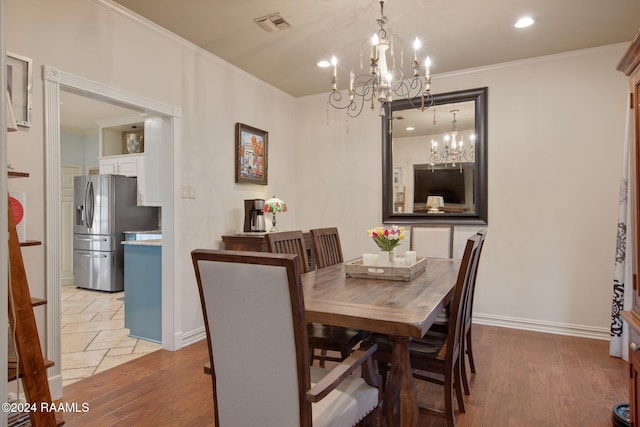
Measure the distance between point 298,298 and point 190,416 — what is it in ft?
4.89

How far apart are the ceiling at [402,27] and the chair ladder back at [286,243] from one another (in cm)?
163

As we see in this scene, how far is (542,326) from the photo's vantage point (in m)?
3.53

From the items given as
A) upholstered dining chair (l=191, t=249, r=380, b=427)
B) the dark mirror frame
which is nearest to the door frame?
upholstered dining chair (l=191, t=249, r=380, b=427)

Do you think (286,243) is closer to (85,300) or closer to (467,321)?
(467,321)

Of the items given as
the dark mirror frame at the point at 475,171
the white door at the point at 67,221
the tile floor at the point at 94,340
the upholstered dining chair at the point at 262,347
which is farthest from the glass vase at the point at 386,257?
the white door at the point at 67,221

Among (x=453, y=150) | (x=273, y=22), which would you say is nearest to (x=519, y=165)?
(x=453, y=150)

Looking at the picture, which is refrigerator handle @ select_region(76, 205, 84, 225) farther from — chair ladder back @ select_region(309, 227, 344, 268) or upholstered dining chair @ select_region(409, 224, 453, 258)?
upholstered dining chair @ select_region(409, 224, 453, 258)

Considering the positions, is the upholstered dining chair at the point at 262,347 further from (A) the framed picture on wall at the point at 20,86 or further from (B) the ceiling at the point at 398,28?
(B) the ceiling at the point at 398,28

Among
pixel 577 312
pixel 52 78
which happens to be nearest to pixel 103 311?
pixel 52 78

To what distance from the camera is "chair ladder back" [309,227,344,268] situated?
2.80 metres

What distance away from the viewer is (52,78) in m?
2.24

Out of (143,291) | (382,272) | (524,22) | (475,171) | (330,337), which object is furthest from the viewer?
(475,171)

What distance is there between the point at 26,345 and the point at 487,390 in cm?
261

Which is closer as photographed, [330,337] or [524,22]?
[330,337]
